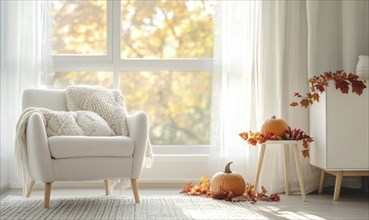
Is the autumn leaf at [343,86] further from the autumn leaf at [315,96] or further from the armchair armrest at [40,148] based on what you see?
the armchair armrest at [40,148]

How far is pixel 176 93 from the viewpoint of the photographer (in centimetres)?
554

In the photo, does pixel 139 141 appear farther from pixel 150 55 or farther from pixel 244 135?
pixel 150 55

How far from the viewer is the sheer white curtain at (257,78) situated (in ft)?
16.5

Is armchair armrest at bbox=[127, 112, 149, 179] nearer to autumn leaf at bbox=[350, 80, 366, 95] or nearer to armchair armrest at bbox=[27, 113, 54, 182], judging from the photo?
armchair armrest at bbox=[27, 113, 54, 182]

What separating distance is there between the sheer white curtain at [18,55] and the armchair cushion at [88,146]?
1.28 m

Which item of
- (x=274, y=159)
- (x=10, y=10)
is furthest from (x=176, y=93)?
(x=10, y=10)

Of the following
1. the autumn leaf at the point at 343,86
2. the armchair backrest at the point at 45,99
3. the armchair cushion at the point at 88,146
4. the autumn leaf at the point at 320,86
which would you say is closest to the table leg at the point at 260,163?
the autumn leaf at the point at 320,86

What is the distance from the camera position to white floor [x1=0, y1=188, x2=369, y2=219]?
12.6 feet

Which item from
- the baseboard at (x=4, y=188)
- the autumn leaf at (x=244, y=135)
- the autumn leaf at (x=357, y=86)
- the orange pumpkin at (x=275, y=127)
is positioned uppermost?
the autumn leaf at (x=357, y=86)

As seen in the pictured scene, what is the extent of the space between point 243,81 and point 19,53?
1762 mm

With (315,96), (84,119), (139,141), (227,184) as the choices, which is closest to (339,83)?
(315,96)

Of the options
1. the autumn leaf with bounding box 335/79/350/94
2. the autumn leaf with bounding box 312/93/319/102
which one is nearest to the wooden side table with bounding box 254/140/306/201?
the autumn leaf with bounding box 312/93/319/102

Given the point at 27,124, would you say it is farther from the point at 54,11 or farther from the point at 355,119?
the point at 355,119

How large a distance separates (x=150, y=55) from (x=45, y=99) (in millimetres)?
1263
